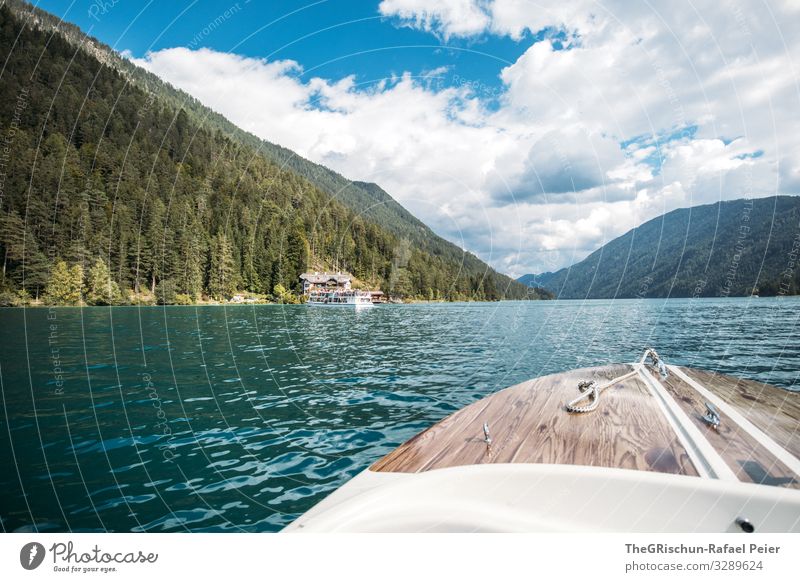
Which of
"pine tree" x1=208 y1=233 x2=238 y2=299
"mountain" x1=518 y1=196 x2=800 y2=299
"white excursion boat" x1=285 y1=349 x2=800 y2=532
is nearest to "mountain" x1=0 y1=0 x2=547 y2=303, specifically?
"pine tree" x1=208 y1=233 x2=238 y2=299

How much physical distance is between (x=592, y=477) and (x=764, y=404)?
345 cm

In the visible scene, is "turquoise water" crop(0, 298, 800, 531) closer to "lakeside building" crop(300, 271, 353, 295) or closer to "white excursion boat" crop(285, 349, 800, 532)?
"white excursion boat" crop(285, 349, 800, 532)

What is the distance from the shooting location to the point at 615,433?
4.05 metres

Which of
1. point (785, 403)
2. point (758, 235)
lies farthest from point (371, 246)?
point (758, 235)

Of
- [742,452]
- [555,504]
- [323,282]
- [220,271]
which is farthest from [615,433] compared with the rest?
[323,282]

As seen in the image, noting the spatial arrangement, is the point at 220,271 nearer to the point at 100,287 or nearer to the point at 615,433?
the point at 100,287

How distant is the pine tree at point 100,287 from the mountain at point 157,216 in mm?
502

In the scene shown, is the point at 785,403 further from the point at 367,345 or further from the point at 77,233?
the point at 77,233

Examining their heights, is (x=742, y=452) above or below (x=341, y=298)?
below

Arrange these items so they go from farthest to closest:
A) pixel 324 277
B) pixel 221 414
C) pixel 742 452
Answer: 1. pixel 324 277
2. pixel 221 414
3. pixel 742 452

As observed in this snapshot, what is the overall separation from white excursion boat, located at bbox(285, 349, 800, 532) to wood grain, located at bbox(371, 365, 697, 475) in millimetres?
19

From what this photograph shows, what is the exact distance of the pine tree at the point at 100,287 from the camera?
63125 mm

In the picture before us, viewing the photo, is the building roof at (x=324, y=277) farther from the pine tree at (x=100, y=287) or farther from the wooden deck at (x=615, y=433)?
the wooden deck at (x=615, y=433)

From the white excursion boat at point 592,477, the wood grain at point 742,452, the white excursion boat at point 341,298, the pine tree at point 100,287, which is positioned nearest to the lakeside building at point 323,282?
the white excursion boat at point 341,298
